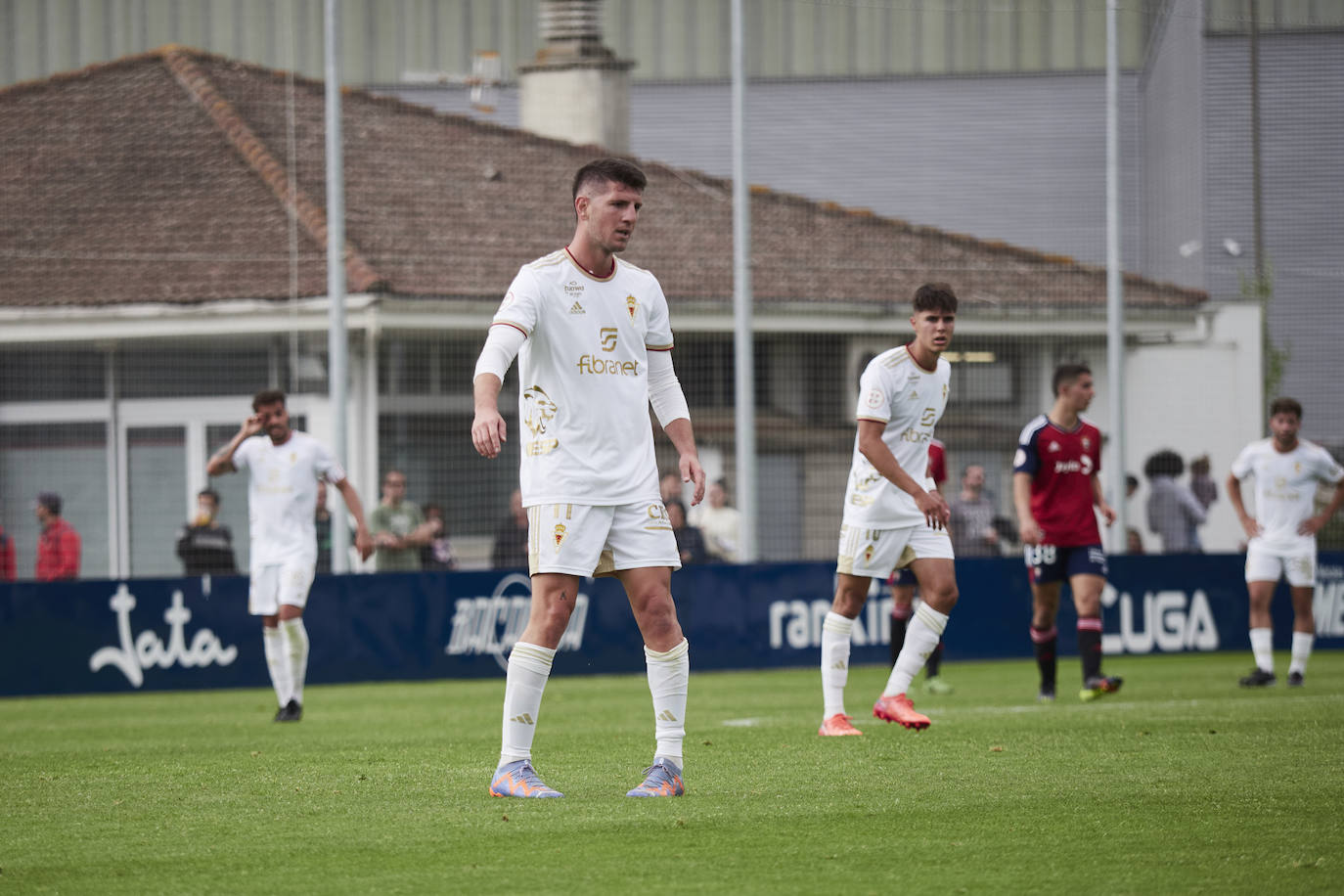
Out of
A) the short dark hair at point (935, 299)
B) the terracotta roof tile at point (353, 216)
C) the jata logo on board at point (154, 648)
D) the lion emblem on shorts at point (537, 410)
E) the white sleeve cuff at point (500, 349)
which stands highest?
the terracotta roof tile at point (353, 216)

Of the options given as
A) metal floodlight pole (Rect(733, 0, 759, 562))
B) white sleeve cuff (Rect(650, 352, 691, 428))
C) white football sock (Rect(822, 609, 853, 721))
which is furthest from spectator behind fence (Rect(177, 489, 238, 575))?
white sleeve cuff (Rect(650, 352, 691, 428))

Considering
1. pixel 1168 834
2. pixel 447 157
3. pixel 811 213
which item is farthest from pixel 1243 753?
pixel 447 157

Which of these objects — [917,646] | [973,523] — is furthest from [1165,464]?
[917,646]

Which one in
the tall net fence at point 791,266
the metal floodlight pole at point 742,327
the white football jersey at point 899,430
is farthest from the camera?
the tall net fence at point 791,266

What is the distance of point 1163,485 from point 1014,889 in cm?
1516

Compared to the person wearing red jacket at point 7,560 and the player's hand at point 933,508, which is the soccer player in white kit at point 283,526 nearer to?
the player's hand at point 933,508

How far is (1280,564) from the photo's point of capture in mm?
13477

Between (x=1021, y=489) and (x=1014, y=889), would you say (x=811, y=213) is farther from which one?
(x=1014, y=889)

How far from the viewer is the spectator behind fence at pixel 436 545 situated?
17625 millimetres

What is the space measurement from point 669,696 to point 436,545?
38.2ft

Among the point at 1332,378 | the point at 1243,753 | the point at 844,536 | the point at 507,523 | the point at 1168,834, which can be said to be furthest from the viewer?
the point at 1332,378

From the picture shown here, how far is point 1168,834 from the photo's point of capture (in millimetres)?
5559

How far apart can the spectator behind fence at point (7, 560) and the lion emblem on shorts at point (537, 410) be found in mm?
12313

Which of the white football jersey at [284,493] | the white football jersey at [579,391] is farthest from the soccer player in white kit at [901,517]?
the white football jersey at [284,493]
